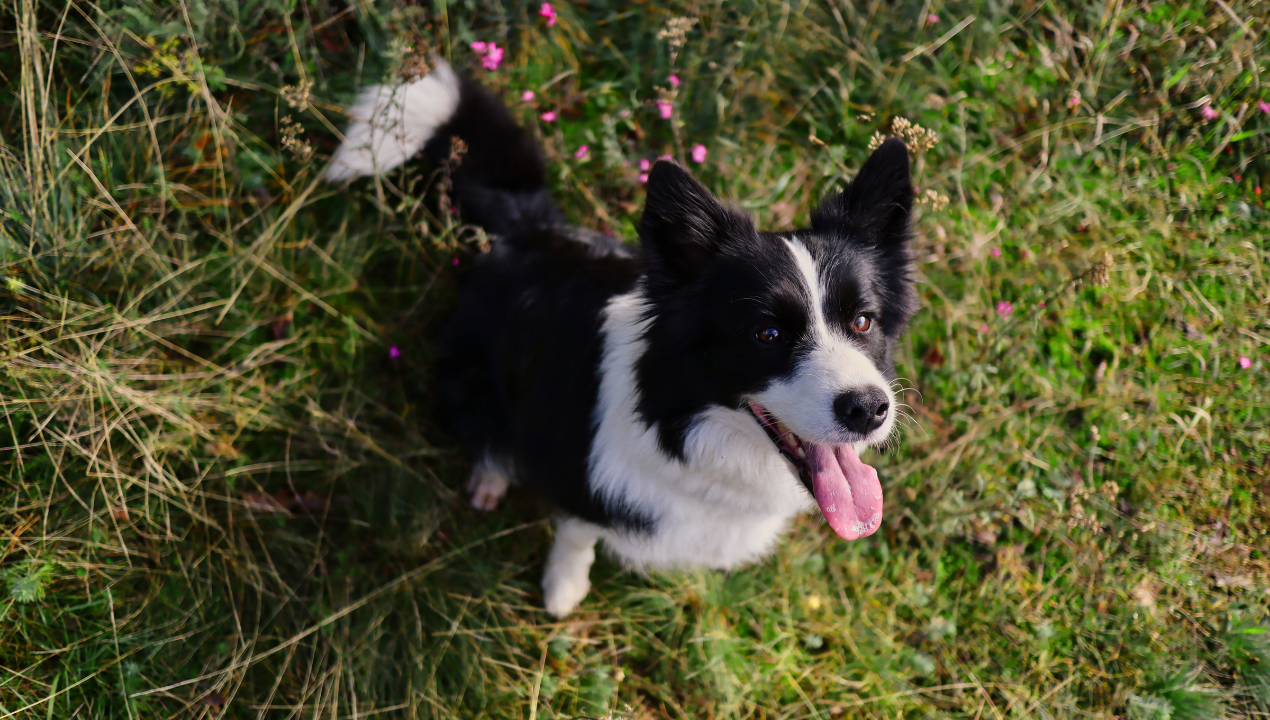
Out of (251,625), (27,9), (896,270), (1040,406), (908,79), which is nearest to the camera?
(896,270)

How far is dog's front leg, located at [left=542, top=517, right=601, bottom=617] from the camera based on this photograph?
2.67 meters

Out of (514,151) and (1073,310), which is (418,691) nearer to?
(514,151)

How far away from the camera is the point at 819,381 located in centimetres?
172

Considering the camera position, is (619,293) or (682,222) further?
(619,293)

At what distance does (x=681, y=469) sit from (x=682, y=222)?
73 centimetres

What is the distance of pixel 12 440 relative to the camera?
2.55 meters

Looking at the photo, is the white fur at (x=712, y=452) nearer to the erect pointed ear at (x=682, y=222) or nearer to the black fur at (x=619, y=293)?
the black fur at (x=619, y=293)

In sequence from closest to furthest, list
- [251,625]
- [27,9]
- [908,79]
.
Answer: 1. [27,9]
2. [251,625]
3. [908,79]

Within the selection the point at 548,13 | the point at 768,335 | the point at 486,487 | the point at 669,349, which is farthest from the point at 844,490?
the point at 548,13

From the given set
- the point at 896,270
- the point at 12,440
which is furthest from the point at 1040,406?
the point at 12,440

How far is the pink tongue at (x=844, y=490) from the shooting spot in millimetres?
1928

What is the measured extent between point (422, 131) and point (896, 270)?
75.6 inches

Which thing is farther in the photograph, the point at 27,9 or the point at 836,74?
the point at 836,74

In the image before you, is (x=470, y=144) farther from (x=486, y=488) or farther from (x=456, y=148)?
(x=486, y=488)
